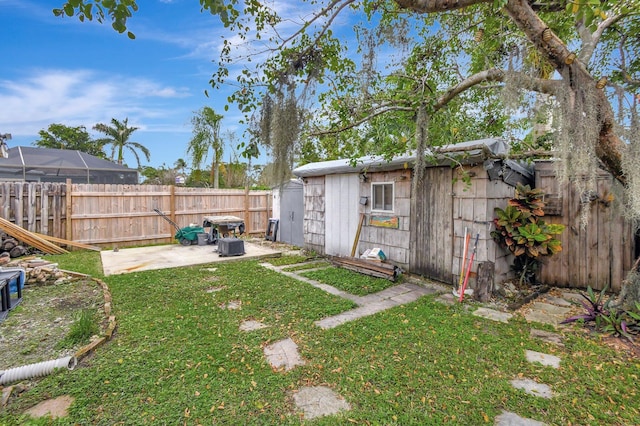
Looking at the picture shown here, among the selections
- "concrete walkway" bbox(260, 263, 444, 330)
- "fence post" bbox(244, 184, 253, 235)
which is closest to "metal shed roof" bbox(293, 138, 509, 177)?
"concrete walkway" bbox(260, 263, 444, 330)

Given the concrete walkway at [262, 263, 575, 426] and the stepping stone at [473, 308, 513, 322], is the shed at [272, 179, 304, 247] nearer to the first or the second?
the concrete walkway at [262, 263, 575, 426]

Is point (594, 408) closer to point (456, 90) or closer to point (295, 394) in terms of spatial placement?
point (295, 394)

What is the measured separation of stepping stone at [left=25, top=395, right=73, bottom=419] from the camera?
6.35 feet

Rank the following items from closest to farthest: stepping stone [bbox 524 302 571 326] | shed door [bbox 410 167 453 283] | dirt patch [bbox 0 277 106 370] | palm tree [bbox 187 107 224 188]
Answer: dirt patch [bbox 0 277 106 370] → stepping stone [bbox 524 302 571 326] → shed door [bbox 410 167 453 283] → palm tree [bbox 187 107 224 188]

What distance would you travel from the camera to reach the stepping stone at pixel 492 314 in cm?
354

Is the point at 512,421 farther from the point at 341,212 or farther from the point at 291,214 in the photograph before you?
the point at 291,214

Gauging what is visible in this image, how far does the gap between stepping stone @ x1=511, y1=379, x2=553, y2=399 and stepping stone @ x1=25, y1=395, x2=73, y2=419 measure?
317 centimetres

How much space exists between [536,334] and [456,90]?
2768 mm

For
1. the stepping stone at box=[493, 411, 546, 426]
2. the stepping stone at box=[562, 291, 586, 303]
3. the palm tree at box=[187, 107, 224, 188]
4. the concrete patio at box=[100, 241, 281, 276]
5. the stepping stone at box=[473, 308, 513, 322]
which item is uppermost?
the palm tree at box=[187, 107, 224, 188]

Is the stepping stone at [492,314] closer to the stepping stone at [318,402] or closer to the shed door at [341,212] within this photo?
the stepping stone at [318,402]

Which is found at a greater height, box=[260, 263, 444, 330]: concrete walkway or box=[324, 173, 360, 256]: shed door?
box=[324, 173, 360, 256]: shed door

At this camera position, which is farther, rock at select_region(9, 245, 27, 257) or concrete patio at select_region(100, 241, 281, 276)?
rock at select_region(9, 245, 27, 257)

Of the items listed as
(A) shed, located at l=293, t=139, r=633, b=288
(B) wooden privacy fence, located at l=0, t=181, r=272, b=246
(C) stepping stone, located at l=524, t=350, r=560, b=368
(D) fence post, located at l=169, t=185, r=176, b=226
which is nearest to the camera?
(C) stepping stone, located at l=524, t=350, r=560, b=368

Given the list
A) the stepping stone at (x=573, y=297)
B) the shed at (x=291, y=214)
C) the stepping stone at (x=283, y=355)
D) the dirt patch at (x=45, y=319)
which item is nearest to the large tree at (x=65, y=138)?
the shed at (x=291, y=214)
